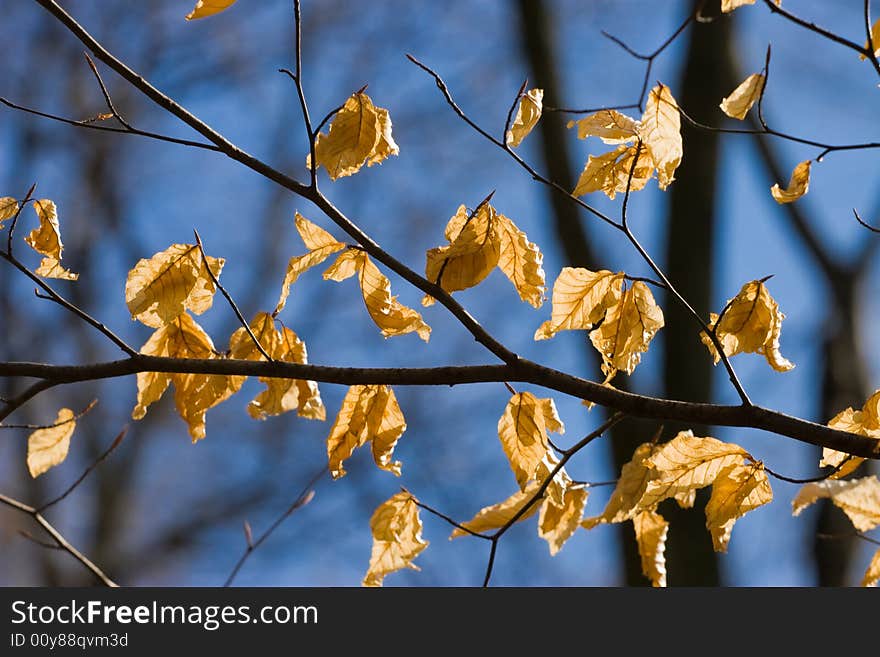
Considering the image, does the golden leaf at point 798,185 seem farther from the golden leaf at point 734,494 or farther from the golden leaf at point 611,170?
the golden leaf at point 734,494

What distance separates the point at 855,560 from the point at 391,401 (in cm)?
259

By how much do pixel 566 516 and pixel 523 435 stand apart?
0.18 metres

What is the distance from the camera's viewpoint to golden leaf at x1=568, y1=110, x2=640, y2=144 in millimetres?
938

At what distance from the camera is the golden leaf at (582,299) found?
3.19 ft

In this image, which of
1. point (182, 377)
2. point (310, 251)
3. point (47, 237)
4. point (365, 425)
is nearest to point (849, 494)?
point (365, 425)

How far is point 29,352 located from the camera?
5.80 meters

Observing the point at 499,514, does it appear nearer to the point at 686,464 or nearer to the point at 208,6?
the point at 686,464

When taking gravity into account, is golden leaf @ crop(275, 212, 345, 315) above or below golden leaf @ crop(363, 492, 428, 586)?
above

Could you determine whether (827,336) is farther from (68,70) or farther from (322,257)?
(68,70)

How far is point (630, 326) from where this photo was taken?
38.6 inches

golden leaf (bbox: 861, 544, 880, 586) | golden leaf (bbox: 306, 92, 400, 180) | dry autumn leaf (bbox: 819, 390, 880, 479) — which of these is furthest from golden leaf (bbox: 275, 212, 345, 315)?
golden leaf (bbox: 861, 544, 880, 586)

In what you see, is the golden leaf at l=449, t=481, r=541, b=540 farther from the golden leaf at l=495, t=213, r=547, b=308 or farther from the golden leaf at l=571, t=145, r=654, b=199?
the golden leaf at l=571, t=145, r=654, b=199

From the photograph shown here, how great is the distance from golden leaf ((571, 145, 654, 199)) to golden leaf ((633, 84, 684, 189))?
58 mm

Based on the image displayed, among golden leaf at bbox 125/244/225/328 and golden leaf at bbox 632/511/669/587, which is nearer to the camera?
golden leaf at bbox 125/244/225/328
